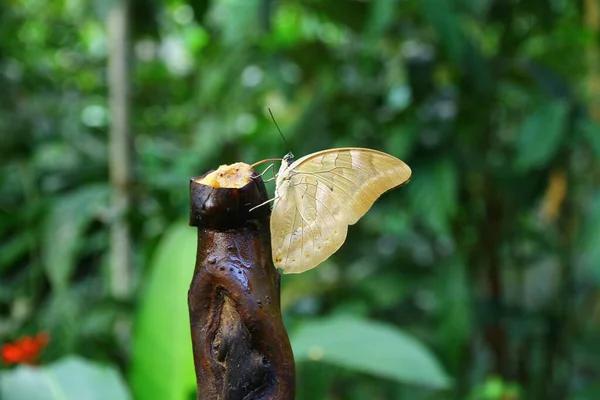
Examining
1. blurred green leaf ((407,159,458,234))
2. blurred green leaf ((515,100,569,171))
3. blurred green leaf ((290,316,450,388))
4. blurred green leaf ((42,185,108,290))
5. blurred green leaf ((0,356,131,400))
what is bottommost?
blurred green leaf ((290,316,450,388))

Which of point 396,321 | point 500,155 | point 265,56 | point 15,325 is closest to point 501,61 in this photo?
point 500,155

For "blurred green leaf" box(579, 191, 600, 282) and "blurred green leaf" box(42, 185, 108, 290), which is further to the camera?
"blurred green leaf" box(42, 185, 108, 290)

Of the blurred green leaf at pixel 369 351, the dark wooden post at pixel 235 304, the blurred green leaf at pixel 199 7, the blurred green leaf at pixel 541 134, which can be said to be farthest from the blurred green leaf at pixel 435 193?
the dark wooden post at pixel 235 304

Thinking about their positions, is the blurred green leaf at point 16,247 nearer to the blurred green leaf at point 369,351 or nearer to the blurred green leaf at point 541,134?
the blurred green leaf at point 369,351

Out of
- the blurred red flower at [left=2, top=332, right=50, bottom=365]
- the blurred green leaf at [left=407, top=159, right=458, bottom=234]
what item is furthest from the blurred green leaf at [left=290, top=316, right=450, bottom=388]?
the blurred red flower at [left=2, top=332, right=50, bottom=365]

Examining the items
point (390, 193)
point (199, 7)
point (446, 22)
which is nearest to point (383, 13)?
point (446, 22)

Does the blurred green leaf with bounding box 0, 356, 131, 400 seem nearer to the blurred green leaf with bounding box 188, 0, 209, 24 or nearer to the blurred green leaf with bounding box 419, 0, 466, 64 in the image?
the blurred green leaf with bounding box 188, 0, 209, 24

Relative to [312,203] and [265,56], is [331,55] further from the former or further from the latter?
[312,203]
